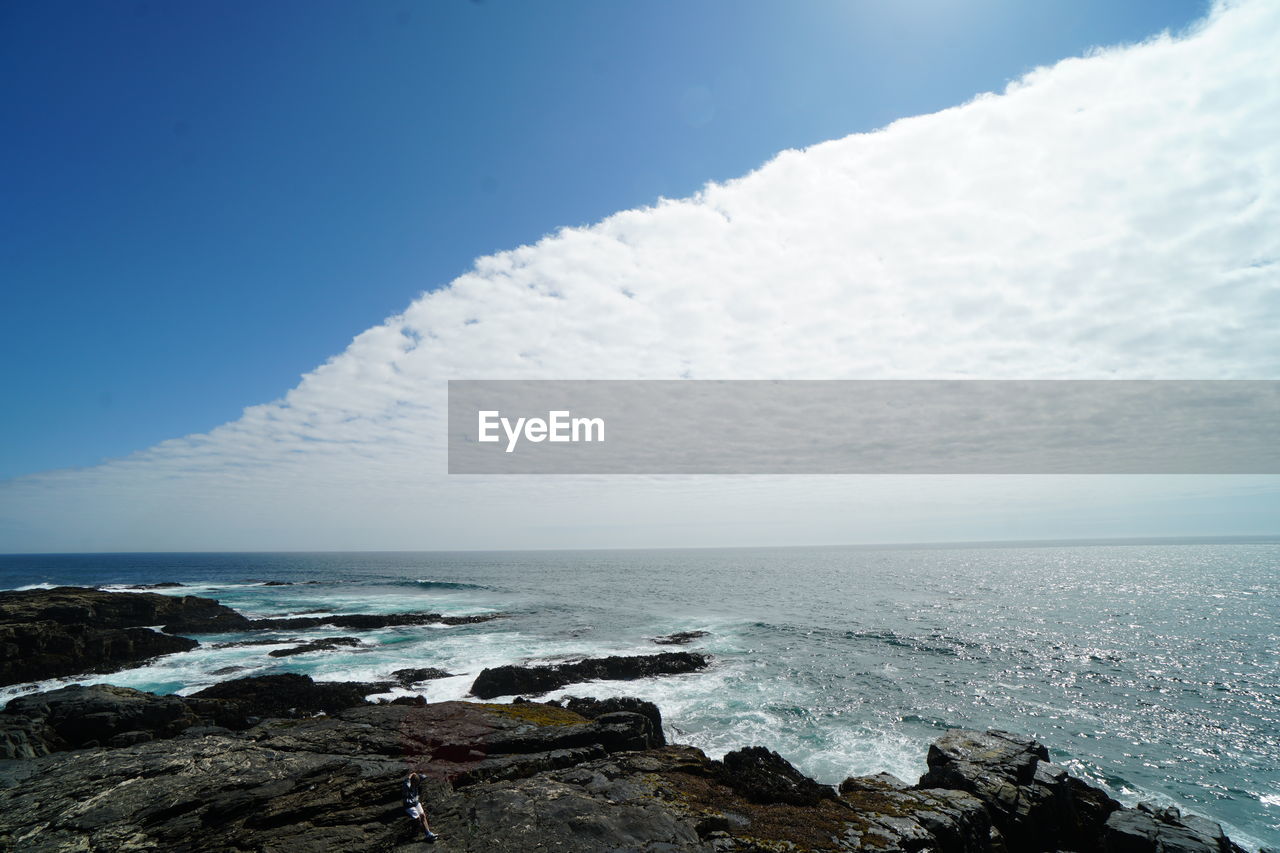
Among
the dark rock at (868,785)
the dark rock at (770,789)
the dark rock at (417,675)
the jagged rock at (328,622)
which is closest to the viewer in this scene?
the dark rock at (770,789)

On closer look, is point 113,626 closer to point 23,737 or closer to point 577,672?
point 23,737

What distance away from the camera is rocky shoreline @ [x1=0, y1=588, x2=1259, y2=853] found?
11.8m

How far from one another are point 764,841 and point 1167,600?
4228 inches

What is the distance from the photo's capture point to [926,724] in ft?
95.6

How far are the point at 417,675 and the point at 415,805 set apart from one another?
29.4 meters

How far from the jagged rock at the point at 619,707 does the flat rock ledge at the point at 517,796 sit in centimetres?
533

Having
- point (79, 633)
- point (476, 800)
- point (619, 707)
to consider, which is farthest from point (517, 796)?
point (79, 633)

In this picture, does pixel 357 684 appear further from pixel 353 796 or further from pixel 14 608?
pixel 14 608

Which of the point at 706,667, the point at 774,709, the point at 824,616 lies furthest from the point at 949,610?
the point at 774,709

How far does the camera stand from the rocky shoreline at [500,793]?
11758 mm

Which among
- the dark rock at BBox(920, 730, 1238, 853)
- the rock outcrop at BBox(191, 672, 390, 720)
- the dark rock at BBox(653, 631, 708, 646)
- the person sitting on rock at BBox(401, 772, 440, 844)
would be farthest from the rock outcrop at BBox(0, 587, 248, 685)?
the dark rock at BBox(920, 730, 1238, 853)

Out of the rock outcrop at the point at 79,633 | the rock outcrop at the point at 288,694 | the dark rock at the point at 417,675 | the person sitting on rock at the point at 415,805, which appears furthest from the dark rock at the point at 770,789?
the rock outcrop at the point at 79,633

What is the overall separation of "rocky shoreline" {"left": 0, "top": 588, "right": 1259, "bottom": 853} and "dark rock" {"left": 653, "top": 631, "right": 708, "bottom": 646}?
1091 inches

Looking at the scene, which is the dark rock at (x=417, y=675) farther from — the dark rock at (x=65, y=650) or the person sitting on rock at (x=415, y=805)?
the person sitting on rock at (x=415, y=805)
